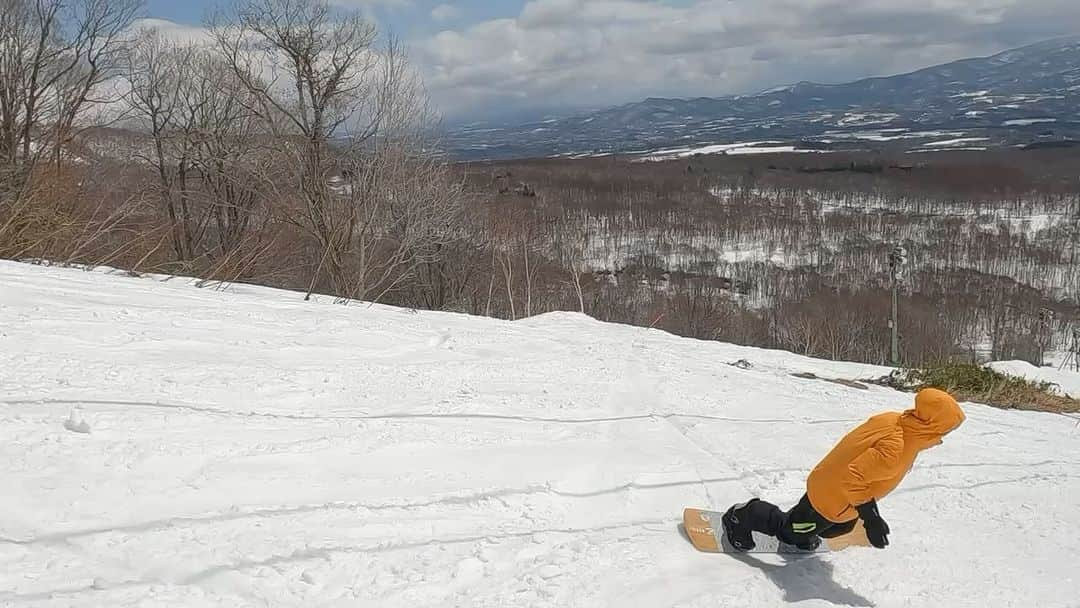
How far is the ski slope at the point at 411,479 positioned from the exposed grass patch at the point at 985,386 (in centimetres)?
234

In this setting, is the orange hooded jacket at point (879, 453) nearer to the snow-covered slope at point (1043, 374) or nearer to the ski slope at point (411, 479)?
the ski slope at point (411, 479)

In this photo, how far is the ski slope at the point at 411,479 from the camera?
2979mm

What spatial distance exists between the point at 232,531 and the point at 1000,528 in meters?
4.13

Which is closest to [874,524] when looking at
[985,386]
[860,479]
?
[860,479]

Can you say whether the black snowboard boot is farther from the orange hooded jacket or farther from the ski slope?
the orange hooded jacket

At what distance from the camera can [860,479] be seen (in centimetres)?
323

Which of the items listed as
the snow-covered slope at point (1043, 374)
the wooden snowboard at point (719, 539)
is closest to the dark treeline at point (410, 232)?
the snow-covered slope at point (1043, 374)

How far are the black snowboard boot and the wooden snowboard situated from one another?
1.3 inches

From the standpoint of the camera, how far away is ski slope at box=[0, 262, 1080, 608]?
2.98 metres

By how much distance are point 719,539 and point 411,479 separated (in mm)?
1596

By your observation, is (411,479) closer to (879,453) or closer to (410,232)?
(879,453)

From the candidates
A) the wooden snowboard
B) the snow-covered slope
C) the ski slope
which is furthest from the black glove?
the snow-covered slope

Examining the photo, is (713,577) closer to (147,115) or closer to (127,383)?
(127,383)

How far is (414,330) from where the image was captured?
7.37 m
